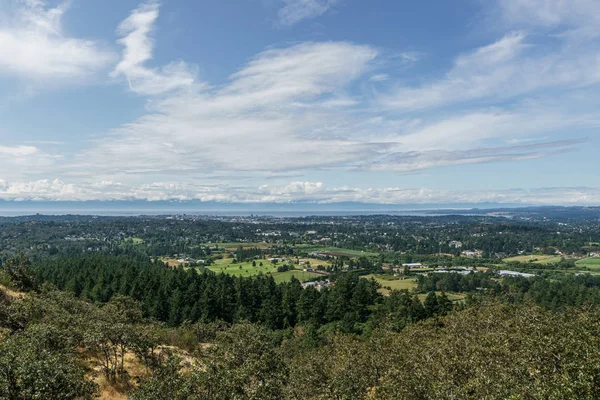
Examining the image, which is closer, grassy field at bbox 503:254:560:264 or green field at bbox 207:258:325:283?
green field at bbox 207:258:325:283

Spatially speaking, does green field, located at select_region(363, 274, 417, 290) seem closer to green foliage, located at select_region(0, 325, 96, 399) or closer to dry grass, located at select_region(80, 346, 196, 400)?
dry grass, located at select_region(80, 346, 196, 400)

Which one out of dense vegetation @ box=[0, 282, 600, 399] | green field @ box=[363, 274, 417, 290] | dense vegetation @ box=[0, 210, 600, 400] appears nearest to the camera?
dense vegetation @ box=[0, 282, 600, 399]

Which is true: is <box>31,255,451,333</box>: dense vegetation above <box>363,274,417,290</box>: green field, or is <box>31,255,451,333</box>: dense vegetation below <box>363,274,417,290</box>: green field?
above

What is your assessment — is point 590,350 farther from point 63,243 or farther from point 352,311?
point 63,243

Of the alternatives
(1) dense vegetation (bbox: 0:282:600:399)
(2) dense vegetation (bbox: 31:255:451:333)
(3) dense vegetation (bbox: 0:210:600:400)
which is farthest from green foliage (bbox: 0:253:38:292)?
(1) dense vegetation (bbox: 0:282:600:399)

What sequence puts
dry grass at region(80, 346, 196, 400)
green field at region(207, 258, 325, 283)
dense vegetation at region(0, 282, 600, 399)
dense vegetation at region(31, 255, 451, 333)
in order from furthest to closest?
green field at region(207, 258, 325, 283) → dense vegetation at region(31, 255, 451, 333) → dry grass at region(80, 346, 196, 400) → dense vegetation at region(0, 282, 600, 399)

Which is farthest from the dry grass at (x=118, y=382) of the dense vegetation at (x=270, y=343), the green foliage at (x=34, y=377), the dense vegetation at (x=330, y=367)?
the green foliage at (x=34, y=377)

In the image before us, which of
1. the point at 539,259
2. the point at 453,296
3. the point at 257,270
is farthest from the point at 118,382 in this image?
the point at 539,259

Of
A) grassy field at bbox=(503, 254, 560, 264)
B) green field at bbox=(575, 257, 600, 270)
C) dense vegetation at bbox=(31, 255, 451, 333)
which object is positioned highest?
dense vegetation at bbox=(31, 255, 451, 333)
